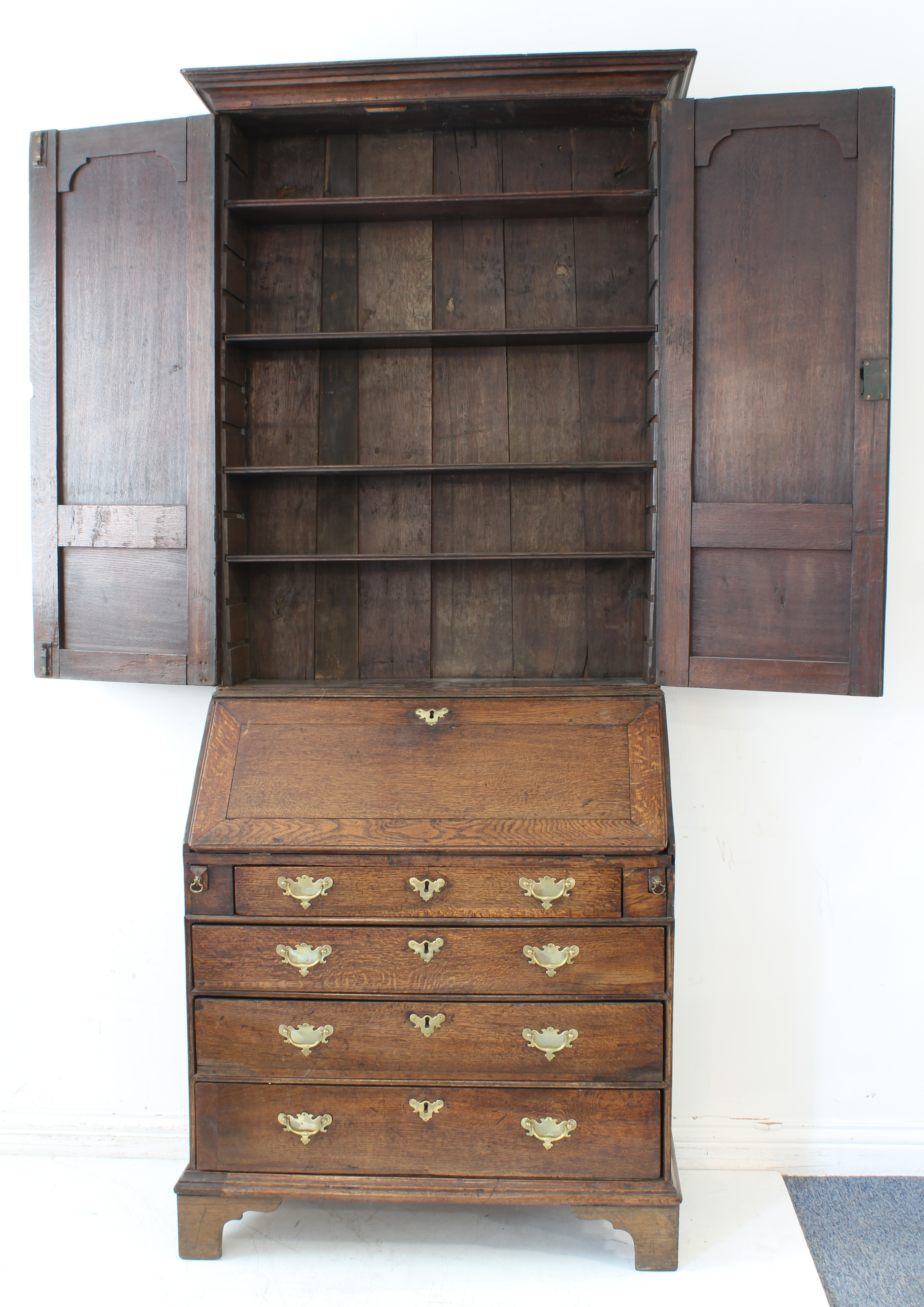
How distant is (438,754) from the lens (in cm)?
181

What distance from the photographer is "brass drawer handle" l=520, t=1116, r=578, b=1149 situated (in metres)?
1.76

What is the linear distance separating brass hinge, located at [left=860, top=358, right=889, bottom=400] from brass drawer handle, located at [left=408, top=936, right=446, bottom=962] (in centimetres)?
138

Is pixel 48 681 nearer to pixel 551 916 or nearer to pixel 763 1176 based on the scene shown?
pixel 551 916

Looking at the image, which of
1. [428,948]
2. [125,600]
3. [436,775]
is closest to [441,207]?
[125,600]

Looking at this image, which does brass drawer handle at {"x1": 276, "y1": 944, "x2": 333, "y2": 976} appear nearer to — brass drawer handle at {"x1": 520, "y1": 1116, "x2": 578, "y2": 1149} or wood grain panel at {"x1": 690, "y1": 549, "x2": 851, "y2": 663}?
brass drawer handle at {"x1": 520, "y1": 1116, "x2": 578, "y2": 1149}

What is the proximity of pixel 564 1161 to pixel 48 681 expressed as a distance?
170 centimetres

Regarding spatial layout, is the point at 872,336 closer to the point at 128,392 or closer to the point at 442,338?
the point at 442,338

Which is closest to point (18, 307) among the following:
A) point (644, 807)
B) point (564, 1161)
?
point (644, 807)

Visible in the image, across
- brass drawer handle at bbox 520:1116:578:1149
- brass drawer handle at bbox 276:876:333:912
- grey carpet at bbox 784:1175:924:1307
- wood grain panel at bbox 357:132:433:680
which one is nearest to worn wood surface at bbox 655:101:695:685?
wood grain panel at bbox 357:132:433:680

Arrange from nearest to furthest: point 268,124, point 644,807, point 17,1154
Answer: point 644,807, point 268,124, point 17,1154

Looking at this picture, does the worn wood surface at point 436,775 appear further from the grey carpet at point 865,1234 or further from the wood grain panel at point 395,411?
the grey carpet at point 865,1234

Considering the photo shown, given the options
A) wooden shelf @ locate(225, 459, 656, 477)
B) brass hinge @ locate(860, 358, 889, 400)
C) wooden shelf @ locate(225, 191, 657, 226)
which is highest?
wooden shelf @ locate(225, 191, 657, 226)

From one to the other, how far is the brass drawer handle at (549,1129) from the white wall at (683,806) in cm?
54

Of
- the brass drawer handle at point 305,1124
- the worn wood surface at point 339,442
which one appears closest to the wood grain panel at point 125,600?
the worn wood surface at point 339,442
